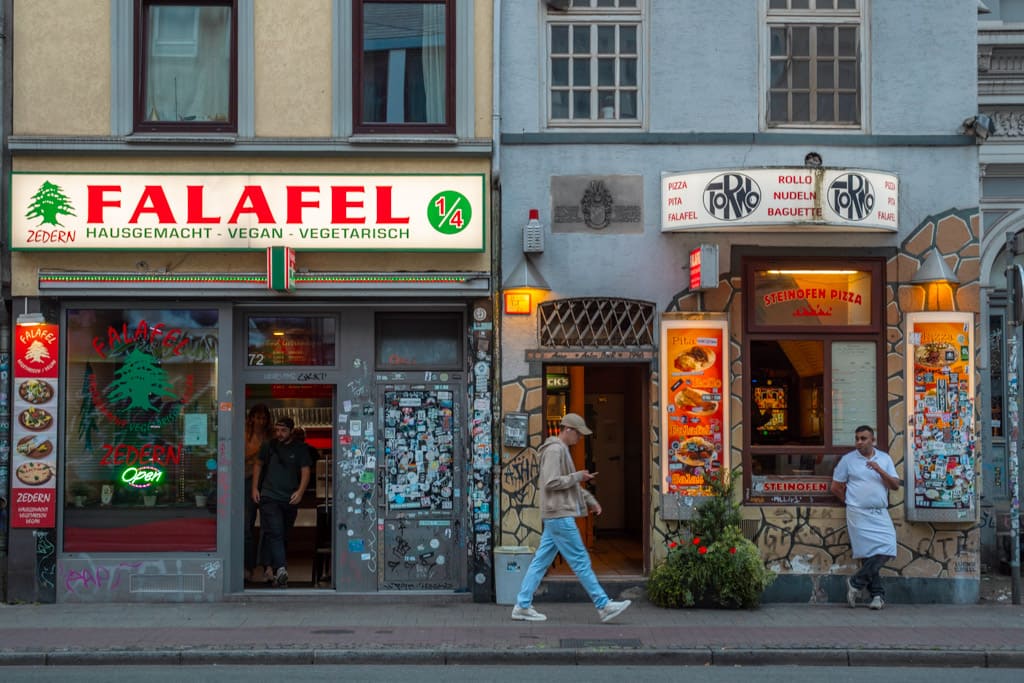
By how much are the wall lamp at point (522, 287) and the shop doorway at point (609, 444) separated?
1384 millimetres

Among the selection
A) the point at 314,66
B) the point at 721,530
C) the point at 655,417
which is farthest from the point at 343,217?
the point at 721,530

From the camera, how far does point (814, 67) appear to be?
13.0 meters

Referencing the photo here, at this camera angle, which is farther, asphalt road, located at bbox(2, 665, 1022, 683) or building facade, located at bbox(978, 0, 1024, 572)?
building facade, located at bbox(978, 0, 1024, 572)

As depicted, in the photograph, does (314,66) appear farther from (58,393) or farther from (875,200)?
(875,200)

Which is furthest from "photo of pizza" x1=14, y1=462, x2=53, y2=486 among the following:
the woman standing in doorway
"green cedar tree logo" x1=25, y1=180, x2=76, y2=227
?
"green cedar tree logo" x1=25, y1=180, x2=76, y2=227

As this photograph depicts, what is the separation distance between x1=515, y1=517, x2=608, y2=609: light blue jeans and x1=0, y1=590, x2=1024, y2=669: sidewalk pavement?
13.0 inches

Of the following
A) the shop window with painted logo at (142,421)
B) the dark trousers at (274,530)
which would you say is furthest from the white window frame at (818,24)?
the dark trousers at (274,530)

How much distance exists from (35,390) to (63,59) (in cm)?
351

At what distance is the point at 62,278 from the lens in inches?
483

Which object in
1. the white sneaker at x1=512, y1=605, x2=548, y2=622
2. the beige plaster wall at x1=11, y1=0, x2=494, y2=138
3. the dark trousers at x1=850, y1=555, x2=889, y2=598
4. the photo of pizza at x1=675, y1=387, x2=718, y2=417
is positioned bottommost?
the white sneaker at x1=512, y1=605, x2=548, y2=622

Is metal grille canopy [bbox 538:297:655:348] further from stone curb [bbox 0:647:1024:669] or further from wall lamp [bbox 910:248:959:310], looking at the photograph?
stone curb [bbox 0:647:1024:669]

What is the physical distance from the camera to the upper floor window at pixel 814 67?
12953 mm

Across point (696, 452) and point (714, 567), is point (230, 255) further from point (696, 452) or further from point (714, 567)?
point (714, 567)

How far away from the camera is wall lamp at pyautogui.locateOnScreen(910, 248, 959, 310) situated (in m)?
12.4
